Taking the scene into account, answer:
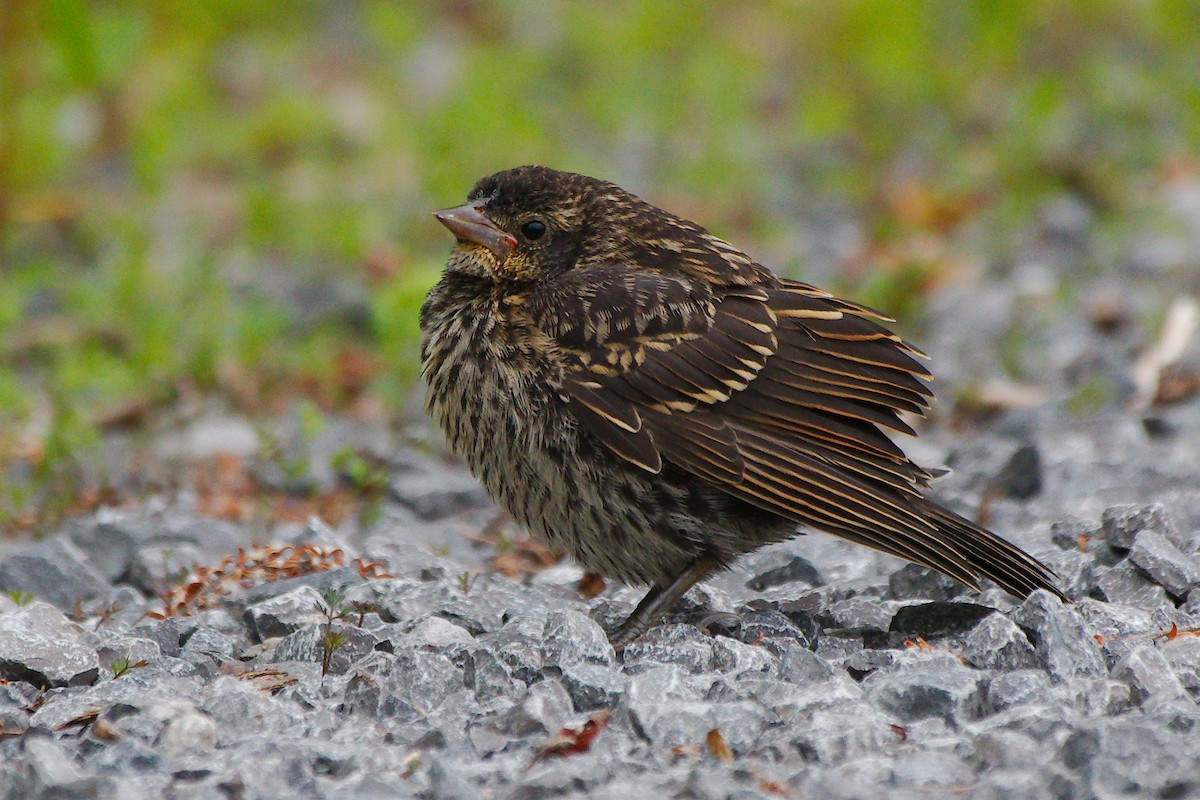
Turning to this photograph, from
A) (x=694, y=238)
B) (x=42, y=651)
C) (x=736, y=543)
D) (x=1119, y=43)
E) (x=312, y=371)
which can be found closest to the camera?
(x=42, y=651)

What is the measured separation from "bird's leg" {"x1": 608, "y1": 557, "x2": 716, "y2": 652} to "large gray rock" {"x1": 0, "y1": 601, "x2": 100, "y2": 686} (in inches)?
46.6

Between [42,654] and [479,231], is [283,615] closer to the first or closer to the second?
[42,654]

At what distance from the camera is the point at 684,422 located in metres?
4.06

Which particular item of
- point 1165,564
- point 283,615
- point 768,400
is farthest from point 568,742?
point 1165,564

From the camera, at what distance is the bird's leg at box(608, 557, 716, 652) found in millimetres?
3994

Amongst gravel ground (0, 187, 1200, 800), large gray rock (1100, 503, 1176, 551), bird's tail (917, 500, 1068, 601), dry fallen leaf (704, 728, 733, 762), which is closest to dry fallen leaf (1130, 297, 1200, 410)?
gravel ground (0, 187, 1200, 800)

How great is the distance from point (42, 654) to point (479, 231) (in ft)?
5.25

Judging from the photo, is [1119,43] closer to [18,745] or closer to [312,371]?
[312,371]

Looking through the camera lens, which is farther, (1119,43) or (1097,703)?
(1119,43)

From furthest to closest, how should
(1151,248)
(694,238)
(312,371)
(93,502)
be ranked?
(1151,248) → (312,371) → (93,502) → (694,238)

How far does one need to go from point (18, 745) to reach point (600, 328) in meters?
1.71

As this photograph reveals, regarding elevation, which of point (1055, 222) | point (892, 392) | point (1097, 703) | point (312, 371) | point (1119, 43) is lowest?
point (312, 371)

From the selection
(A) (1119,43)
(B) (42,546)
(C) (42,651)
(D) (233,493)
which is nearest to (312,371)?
(D) (233,493)

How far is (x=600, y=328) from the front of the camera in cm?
414
